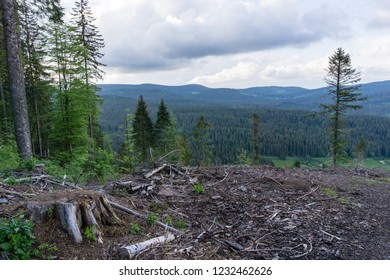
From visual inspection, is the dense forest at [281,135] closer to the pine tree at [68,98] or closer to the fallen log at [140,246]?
the pine tree at [68,98]

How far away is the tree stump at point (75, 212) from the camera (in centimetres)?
397

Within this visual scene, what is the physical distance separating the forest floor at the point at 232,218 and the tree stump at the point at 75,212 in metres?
0.07

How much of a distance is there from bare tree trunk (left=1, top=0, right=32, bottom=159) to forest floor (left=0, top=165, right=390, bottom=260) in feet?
12.4

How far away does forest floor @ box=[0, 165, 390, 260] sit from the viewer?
4.07 metres

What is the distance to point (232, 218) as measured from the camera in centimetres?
556

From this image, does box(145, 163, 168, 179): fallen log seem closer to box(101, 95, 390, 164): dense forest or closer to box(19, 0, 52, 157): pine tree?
box(19, 0, 52, 157): pine tree

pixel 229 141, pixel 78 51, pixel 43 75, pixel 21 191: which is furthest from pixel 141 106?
pixel 229 141

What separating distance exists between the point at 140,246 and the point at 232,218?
7.27 ft

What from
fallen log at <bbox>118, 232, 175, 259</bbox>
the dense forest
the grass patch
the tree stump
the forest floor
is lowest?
the dense forest

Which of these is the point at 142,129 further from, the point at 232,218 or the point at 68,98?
the point at 232,218

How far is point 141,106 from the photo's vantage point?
3438 centimetres

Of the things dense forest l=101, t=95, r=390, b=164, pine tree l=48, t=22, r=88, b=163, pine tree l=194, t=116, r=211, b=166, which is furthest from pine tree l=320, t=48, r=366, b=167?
dense forest l=101, t=95, r=390, b=164

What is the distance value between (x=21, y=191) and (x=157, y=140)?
29.7m
